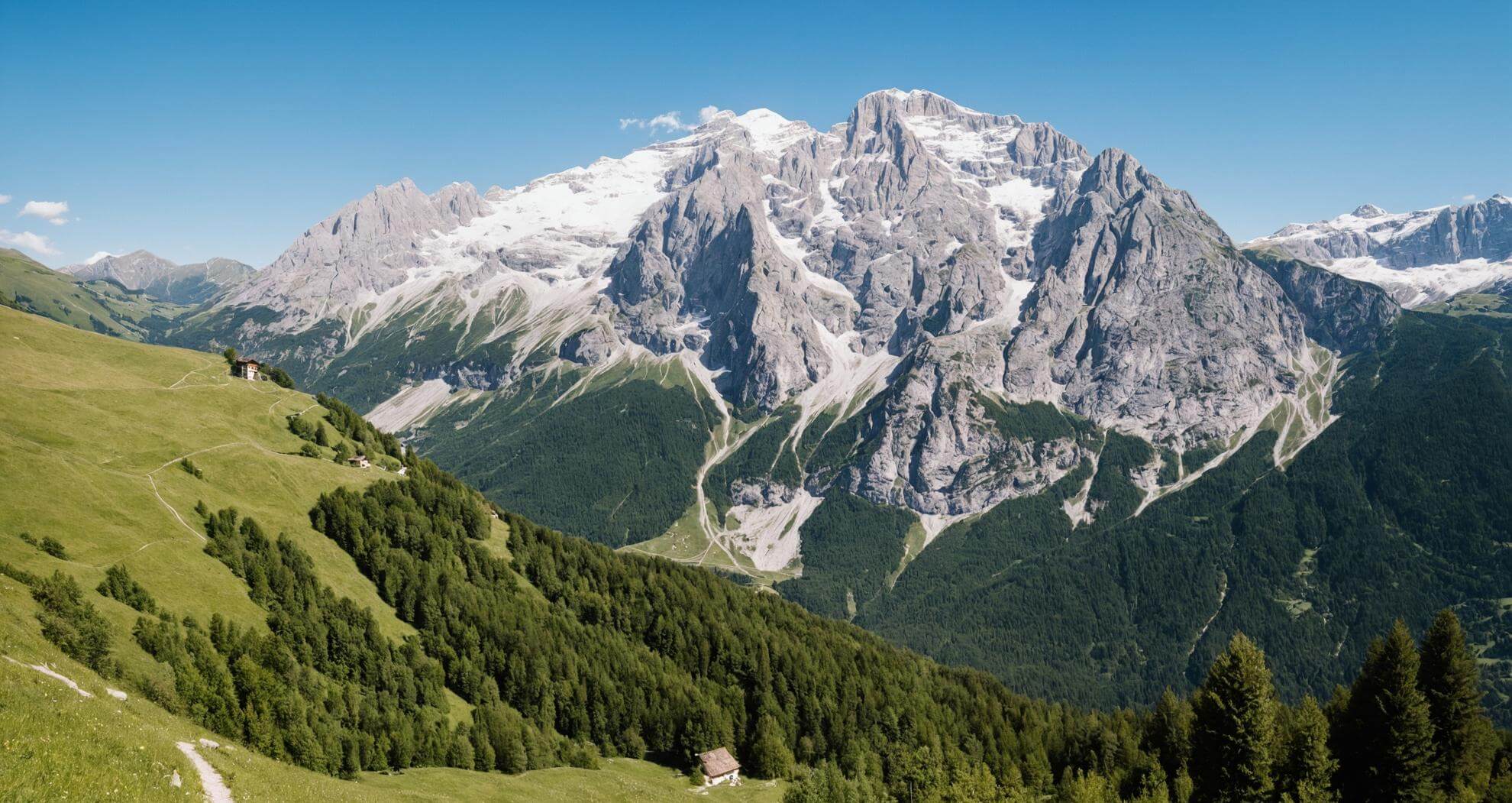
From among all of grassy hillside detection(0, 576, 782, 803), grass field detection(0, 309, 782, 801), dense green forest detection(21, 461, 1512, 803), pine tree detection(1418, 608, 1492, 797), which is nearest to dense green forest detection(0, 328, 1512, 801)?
pine tree detection(1418, 608, 1492, 797)

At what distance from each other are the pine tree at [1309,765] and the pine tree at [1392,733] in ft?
7.52

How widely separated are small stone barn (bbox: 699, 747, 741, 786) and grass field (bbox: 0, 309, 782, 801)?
2.89 meters

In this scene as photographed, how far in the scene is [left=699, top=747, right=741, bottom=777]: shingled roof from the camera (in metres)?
98.0

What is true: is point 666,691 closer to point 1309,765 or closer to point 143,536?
point 143,536

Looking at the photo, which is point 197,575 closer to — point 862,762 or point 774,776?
point 774,776

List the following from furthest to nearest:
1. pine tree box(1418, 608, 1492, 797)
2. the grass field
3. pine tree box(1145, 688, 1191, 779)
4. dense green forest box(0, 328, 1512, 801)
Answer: pine tree box(1145, 688, 1191, 779) < pine tree box(1418, 608, 1492, 797) < dense green forest box(0, 328, 1512, 801) < the grass field

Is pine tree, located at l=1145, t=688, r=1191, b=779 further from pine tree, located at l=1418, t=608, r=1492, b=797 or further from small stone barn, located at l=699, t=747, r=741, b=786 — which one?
small stone barn, located at l=699, t=747, r=741, b=786

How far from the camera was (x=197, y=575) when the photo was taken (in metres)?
82.3

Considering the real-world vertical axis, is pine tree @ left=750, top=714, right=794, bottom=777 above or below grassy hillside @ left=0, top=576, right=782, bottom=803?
below

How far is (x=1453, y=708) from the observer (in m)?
62.3

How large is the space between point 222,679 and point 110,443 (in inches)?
2277

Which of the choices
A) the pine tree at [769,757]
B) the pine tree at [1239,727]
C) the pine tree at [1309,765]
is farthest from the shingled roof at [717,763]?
the pine tree at [1309,765]

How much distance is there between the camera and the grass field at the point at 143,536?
30.2 meters

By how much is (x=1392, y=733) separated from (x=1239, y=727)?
480 inches
